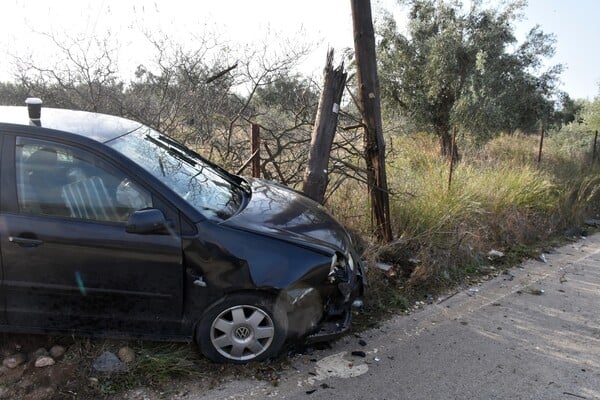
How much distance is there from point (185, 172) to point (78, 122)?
0.83 metres

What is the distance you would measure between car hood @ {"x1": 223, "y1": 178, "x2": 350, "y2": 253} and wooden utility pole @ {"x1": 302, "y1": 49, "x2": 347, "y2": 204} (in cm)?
73

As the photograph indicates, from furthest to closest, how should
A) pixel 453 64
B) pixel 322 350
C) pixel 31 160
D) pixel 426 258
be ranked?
pixel 453 64 → pixel 426 258 → pixel 322 350 → pixel 31 160

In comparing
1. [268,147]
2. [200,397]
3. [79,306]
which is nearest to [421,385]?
[200,397]

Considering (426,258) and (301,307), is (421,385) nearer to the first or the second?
(301,307)

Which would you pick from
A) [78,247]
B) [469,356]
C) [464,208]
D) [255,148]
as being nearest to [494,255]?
[464,208]

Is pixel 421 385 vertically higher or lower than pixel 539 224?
lower

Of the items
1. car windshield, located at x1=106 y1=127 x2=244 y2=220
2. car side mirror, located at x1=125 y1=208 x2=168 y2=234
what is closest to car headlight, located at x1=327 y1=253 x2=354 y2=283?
car windshield, located at x1=106 y1=127 x2=244 y2=220

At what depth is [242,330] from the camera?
10.5ft

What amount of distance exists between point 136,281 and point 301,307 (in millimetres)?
1118

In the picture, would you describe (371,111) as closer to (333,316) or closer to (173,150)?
(173,150)

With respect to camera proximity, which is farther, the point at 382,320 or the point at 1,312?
the point at 382,320

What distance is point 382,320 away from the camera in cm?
418

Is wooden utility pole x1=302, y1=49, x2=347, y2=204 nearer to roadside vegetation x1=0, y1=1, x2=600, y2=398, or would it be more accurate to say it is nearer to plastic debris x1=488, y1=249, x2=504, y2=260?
roadside vegetation x1=0, y1=1, x2=600, y2=398

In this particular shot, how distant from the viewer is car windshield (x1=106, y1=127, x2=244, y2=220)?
10.6ft
